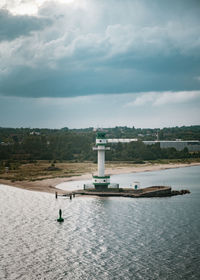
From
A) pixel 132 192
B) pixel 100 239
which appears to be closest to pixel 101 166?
pixel 132 192

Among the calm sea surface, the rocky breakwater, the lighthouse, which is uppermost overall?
the lighthouse

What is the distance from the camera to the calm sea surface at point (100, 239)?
115 ft

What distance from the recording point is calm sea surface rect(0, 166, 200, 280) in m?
35.0

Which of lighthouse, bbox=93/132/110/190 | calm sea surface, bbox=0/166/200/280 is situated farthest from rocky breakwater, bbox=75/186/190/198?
calm sea surface, bbox=0/166/200/280

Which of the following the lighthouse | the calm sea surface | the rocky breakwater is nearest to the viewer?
the calm sea surface

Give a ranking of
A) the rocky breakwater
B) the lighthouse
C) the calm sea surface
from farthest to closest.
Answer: the lighthouse, the rocky breakwater, the calm sea surface

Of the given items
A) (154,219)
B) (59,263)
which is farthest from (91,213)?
(59,263)

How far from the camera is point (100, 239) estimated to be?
4444 cm

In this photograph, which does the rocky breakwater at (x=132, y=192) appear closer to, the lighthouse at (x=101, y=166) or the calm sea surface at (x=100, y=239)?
the lighthouse at (x=101, y=166)

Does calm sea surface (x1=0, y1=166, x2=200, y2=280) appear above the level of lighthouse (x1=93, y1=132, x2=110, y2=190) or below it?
below

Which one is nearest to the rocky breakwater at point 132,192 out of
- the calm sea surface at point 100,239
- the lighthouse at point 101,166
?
the lighthouse at point 101,166

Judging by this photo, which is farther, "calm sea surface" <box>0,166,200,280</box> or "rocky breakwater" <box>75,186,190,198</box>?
"rocky breakwater" <box>75,186,190,198</box>

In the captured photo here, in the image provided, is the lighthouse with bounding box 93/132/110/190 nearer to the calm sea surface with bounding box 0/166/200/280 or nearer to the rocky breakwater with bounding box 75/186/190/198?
the rocky breakwater with bounding box 75/186/190/198

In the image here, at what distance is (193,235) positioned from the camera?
45125mm
